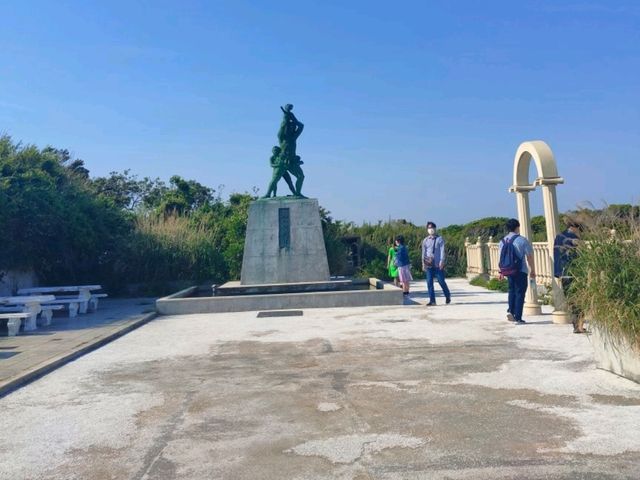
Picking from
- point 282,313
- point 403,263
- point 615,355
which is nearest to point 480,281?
point 403,263

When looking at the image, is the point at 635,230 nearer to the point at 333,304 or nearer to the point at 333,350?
the point at 333,350

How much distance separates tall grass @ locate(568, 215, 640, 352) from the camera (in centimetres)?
525

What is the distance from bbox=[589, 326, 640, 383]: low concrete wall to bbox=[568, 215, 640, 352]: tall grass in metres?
0.11

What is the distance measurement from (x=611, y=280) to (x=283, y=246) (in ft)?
36.3

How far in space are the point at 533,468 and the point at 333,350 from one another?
4.21 meters

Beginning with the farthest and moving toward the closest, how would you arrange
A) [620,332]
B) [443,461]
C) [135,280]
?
1. [135,280]
2. [620,332]
3. [443,461]

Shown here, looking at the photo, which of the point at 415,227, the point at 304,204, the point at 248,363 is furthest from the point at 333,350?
the point at 415,227

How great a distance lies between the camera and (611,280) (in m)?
5.39

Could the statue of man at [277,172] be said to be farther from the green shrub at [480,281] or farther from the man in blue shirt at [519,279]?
the man in blue shirt at [519,279]

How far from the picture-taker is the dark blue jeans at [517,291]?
29.8 ft

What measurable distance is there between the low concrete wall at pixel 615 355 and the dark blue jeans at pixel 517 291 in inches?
122

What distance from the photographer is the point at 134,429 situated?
457cm

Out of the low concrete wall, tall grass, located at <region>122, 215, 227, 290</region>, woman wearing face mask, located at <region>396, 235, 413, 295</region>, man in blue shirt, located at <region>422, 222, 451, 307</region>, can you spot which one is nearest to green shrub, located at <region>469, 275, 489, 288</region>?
woman wearing face mask, located at <region>396, 235, 413, 295</region>

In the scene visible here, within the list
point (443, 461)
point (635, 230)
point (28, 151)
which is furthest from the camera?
point (28, 151)
